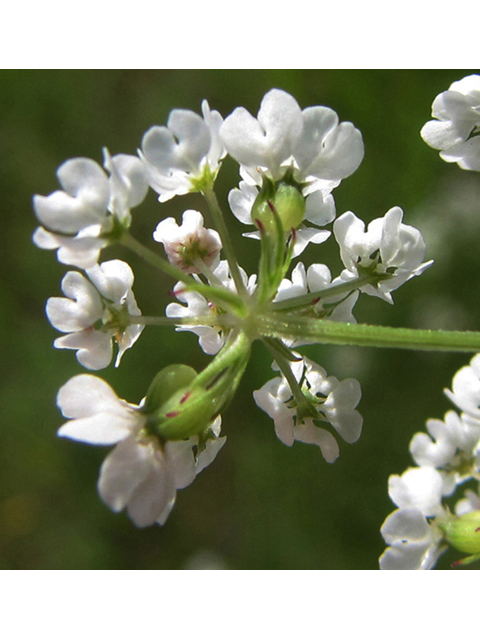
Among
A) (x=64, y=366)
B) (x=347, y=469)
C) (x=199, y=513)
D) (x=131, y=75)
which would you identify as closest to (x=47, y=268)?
(x=64, y=366)

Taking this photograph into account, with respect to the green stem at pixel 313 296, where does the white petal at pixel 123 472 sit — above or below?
below

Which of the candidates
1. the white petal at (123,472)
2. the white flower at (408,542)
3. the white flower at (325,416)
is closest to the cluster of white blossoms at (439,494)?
the white flower at (408,542)

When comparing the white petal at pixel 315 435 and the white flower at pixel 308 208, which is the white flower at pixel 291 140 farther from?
the white petal at pixel 315 435

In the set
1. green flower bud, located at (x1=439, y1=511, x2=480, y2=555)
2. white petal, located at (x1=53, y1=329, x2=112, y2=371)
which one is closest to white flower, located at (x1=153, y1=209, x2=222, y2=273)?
white petal, located at (x1=53, y1=329, x2=112, y2=371)

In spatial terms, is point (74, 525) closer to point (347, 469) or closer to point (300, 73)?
point (347, 469)

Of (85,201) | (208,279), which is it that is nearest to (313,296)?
(208,279)

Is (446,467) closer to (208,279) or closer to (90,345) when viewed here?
(208,279)
